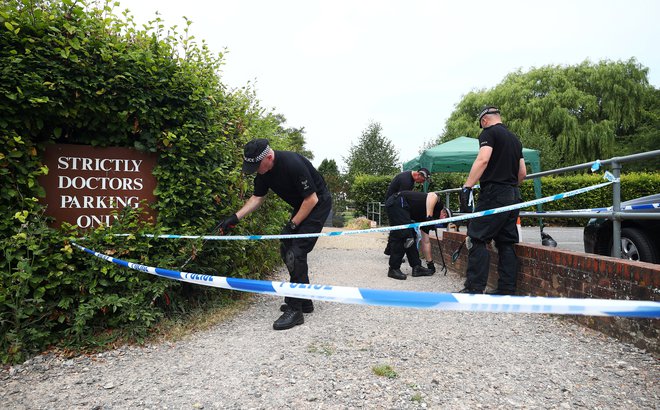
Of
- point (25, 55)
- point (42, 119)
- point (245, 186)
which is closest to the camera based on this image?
point (25, 55)

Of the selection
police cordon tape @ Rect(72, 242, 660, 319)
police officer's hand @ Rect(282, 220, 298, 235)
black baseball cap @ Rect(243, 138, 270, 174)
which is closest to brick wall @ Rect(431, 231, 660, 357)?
police cordon tape @ Rect(72, 242, 660, 319)

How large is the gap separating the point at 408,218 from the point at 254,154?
3013 mm

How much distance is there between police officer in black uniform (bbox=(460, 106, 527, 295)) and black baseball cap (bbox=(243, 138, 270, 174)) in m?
1.96

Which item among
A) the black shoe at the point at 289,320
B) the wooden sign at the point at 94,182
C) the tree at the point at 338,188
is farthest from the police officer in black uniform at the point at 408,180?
the tree at the point at 338,188

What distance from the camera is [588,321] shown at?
299cm

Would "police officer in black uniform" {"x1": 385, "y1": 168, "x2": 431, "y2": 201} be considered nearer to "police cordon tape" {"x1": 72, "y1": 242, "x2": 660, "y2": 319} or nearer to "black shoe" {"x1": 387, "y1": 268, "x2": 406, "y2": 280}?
"black shoe" {"x1": 387, "y1": 268, "x2": 406, "y2": 280}

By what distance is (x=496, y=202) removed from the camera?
140 inches

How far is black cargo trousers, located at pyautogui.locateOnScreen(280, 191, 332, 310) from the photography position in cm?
334

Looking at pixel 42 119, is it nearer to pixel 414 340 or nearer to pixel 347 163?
pixel 414 340

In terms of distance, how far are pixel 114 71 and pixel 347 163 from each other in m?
21.7

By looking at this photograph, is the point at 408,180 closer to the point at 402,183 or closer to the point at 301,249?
the point at 402,183

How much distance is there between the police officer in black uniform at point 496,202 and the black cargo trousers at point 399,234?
156cm

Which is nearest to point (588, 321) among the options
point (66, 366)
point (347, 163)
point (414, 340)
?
point (414, 340)

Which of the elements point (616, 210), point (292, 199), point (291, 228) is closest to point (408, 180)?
point (292, 199)
